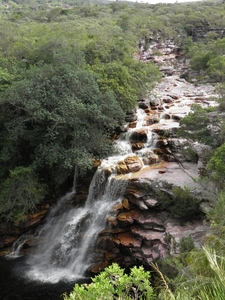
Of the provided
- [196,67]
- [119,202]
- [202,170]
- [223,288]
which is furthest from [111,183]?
[196,67]

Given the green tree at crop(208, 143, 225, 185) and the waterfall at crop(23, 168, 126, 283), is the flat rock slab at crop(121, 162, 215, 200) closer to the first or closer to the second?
the waterfall at crop(23, 168, 126, 283)

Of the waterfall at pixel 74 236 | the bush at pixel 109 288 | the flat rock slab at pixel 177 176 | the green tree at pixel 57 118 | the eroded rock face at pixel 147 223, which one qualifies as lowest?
the waterfall at pixel 74 236

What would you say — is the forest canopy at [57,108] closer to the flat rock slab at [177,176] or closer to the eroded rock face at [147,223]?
the flat rock slab at [177,176]

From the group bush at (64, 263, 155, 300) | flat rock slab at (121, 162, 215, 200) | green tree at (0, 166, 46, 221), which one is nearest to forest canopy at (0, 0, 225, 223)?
green tree at (0, 166, 46, 221)

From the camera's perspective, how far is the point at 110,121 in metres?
16.9

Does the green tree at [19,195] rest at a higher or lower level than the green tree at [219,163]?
lower

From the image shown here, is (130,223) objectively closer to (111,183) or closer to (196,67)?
Answer: (111,183)

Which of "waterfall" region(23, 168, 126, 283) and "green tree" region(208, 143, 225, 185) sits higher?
"green tree" region(208, 143, 225, 185)

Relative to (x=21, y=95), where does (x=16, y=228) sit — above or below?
below

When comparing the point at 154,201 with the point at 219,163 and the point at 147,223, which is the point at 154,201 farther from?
the point at 219,163

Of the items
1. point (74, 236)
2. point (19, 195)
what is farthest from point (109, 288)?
point (19, 195)

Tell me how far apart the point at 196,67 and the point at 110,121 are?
2090 centimetres

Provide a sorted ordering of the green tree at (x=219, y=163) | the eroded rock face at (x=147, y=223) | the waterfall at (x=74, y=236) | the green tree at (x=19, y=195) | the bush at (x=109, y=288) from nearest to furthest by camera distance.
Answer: the bush at (x=109, y=288) → the green tree at (x=219, y=163) → the eroded rock face at (x=147, y=223) → the waterfall at (x=74, y=236) → the green tree at (x=19, y=195)

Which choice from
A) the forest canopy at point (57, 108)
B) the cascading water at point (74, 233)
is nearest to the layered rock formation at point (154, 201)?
the cascading water at point (74, 233)
